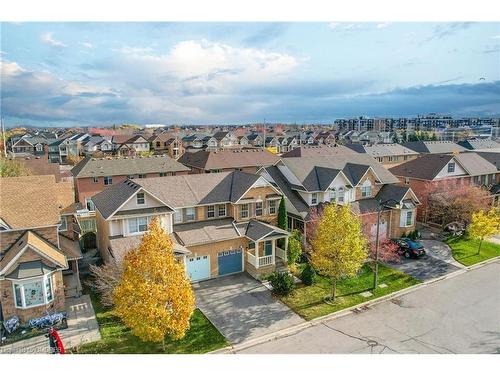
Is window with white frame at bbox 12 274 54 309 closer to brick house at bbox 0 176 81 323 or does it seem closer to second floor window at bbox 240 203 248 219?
brick house at bbox 0 176 81 323

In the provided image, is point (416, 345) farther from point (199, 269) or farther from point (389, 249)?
point (199, 269)

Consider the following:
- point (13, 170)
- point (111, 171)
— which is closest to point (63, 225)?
point (111, 171)

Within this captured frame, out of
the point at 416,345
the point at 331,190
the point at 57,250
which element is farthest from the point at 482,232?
the point at 57,250

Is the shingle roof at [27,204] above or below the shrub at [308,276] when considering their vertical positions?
above

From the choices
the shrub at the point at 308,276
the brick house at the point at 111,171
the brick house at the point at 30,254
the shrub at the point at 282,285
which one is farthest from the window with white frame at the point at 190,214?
the brick house at the point at 111,171

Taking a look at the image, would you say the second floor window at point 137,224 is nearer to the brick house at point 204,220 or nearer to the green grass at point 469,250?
the brick house at point 204,220

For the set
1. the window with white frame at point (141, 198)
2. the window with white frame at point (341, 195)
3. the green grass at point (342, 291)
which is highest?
the window with white frame at point (141, 198)

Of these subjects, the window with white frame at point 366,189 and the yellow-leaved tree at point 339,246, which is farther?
the window with white frame at point 366,189
